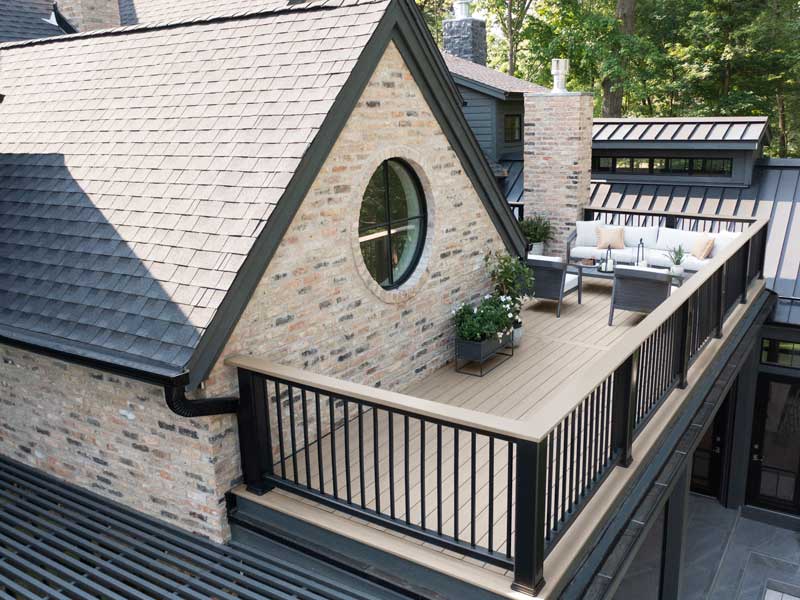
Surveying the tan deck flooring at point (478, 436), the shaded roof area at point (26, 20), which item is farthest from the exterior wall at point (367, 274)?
the shaded roof area at point (26, 20)

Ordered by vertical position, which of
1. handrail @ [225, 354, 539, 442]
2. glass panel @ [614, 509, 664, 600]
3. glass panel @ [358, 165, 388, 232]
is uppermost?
glass panel @ [358, 165, 388, 232]

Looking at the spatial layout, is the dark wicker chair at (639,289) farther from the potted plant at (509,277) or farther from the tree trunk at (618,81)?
the tree trunk at (618,81)

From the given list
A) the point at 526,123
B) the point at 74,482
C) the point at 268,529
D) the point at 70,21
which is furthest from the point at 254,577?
the point at 70,21

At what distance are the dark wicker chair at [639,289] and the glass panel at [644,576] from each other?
268 cm

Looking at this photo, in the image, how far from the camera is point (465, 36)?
57.5 feet

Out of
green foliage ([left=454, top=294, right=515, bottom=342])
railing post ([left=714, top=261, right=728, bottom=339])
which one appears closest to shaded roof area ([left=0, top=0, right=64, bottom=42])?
green foliage ([left=454, top=294, right=515, bottom=342])

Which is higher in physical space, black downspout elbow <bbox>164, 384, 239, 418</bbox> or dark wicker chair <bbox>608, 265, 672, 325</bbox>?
black downspout elbow <bbox>164, 384, 239, 418</bbox>

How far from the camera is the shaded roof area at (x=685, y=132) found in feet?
37.9

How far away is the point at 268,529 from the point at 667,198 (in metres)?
9.71

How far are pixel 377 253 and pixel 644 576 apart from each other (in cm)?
628

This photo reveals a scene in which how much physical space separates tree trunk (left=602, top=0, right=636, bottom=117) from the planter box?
15741 mm

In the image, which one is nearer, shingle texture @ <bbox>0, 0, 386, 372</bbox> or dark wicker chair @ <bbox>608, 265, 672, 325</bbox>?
shingle texture @ <bbox>0, 0, 386, 372</bbox>

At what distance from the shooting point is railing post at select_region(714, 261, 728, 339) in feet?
23.0

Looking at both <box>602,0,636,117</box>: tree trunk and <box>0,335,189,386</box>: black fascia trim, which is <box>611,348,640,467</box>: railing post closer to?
<box>0,335,189,386</box>: black fascia trim
